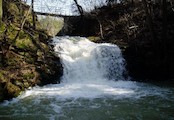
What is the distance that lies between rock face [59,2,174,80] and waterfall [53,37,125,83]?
2.37ft

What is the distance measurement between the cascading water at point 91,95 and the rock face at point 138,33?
105 cm

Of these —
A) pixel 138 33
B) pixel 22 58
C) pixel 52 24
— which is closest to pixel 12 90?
pixel 22 58

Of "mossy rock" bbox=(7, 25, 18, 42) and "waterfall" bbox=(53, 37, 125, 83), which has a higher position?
"mossy rock" bbox=(7, 25, 18, 42)

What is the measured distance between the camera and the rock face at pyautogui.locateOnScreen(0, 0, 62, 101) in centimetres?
1298

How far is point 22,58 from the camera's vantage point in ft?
48.5

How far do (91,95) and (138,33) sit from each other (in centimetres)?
847

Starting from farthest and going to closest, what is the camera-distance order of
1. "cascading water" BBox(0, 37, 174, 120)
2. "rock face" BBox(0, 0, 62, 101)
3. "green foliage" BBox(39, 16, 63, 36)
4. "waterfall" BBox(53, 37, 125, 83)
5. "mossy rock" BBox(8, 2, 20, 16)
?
"green foliage" BBox(39, 16, 63, 36), "mossy rock" BBox(8, 2, 20, 16), "waterfall" BBox(53, 37, 125, 83), "rock face" BBox(0, 0, 62, 101), "cascading water" BBox(0, 37, 174, 120)

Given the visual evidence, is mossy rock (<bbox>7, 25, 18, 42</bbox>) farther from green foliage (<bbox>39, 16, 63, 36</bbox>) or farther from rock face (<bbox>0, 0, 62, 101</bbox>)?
green foliage (<bbox>39, 16, 63, 36</bbox>)

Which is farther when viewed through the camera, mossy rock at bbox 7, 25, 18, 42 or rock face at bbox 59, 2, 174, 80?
rock face at bbox 59, 2, 174, 80

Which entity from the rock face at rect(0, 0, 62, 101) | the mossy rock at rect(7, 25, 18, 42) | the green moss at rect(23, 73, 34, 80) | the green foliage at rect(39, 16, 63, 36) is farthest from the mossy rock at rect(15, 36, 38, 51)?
the green foliage at rect(39, 16, 63, 36)

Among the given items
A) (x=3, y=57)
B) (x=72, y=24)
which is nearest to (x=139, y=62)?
(x=3, y=57)

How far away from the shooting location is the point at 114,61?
17422mm

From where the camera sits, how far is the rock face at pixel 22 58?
13.0 metres

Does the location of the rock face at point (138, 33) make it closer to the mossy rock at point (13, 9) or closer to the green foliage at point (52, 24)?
the green foliage at point (52, 24)
